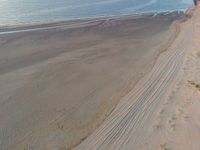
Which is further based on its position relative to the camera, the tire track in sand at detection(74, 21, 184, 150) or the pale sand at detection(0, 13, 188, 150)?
the pale sand at detection(0, 13, 188, 150)

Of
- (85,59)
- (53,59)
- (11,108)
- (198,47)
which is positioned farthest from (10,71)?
(198,47)

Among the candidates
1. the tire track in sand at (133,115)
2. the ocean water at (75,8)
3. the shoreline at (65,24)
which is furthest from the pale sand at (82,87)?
the ocean water at (75,8)

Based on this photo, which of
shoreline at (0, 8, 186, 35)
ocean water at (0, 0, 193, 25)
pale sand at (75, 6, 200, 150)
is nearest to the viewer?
pale sand at (75, 6, 200, 150)

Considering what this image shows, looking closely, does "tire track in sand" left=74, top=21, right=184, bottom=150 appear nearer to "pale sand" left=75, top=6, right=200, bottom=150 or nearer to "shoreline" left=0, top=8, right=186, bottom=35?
"pale sand" left=75, top=6, right=200, bottom=150

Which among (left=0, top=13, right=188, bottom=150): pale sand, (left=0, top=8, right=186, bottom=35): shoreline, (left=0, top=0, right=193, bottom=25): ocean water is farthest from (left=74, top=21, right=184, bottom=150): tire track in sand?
(left=0, top=0, right=193, bottom=25): ocean water

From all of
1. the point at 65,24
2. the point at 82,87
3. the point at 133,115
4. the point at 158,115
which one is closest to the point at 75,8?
the point at 65,24

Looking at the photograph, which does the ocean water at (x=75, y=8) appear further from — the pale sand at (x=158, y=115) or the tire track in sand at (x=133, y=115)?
the tire track in sand at (x=133, y=115)
